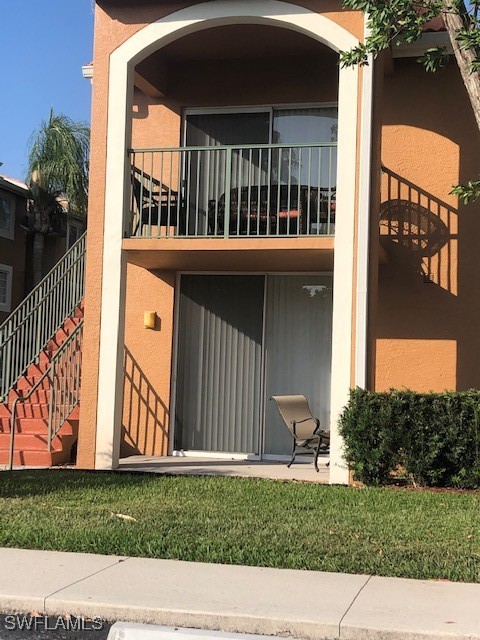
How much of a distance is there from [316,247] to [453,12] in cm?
288

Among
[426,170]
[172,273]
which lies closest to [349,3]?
[426,170]

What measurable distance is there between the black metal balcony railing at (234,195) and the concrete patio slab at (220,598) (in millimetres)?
5269

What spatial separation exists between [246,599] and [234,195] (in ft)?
21.6

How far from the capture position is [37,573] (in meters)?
5.13

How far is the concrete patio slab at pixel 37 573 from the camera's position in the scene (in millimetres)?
4621

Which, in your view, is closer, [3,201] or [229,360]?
[229,360]

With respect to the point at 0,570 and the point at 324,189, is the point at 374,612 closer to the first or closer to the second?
the point at 0,570

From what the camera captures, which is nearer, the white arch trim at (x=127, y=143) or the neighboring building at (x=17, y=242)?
the white arch trim at (x=127, y=143)

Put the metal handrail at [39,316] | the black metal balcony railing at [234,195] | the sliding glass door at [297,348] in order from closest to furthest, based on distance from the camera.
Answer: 1. the black metal balcony railing at [234,195]
2. the sliding glass door at [297,348]
3. the metal handrail at [39,316]

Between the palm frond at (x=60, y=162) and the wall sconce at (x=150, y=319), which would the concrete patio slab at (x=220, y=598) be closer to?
Answer: the wall sconce at (x=150, y=319)

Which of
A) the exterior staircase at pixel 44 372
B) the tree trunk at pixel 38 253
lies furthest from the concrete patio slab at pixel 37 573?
the tree trunk at pixel 38 253

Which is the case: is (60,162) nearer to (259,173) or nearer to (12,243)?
(12,243)

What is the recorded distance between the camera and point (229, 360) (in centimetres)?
1140

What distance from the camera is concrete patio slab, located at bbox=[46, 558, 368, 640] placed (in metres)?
4.28
